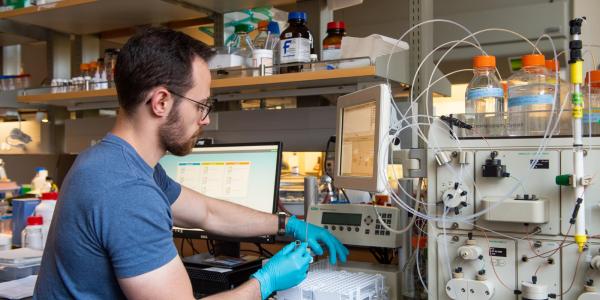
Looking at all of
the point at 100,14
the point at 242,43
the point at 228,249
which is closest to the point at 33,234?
the point at 228,249

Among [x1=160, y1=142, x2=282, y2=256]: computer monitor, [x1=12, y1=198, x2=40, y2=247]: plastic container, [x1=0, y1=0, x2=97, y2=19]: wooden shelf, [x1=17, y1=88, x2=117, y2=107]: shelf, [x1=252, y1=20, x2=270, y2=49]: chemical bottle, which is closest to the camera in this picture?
[x1=160, y1=142, x2=282, y2=256]: computer monitor

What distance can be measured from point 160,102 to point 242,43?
86 cm

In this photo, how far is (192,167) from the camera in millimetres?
1928

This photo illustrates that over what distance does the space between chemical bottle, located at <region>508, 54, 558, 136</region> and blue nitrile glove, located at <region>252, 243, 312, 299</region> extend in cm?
58

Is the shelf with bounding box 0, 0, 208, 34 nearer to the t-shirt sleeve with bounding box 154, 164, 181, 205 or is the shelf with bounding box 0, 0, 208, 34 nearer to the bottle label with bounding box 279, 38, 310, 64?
the bottle label with bounding box 279, 38, 310, 64

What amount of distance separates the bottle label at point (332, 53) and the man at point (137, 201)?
0.54 metres

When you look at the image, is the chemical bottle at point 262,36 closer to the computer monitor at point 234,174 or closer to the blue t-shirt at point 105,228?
the computer monitor at point 234,174

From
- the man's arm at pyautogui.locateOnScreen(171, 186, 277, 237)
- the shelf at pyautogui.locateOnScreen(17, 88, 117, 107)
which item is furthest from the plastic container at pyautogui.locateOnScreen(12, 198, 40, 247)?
the man's arm at pyautogui.locateOnScreen(171, 186, 277, 237)

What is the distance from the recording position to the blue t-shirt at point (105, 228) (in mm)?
Answer: 1005

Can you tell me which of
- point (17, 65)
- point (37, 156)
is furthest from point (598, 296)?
point (17, 65)

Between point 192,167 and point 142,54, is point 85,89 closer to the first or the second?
point 192,167

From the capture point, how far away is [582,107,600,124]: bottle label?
1134 mm

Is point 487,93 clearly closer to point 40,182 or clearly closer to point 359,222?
point 359,222

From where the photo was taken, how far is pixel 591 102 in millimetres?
1201
